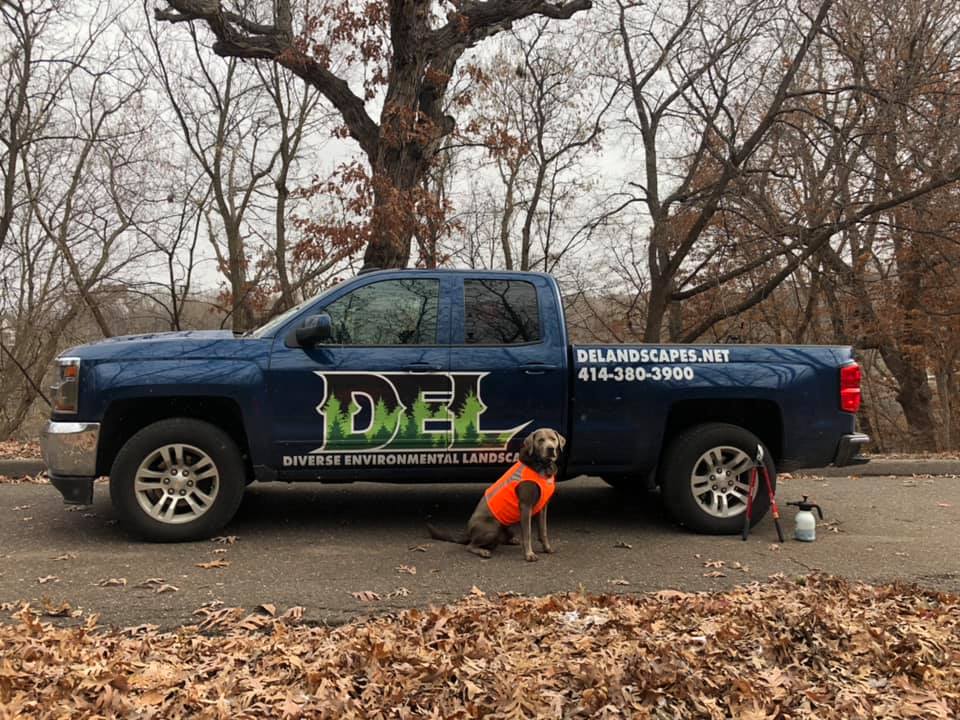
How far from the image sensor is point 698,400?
18.9 feet

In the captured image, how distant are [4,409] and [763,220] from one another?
1768cm

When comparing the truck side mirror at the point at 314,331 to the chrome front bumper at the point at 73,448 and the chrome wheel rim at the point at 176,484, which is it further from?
the chrome front bumper at the point at 73,448

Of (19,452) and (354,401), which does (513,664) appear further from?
(19,452)

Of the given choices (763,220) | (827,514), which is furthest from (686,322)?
(827,514)

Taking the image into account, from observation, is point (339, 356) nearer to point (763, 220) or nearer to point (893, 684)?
point (893, 684)

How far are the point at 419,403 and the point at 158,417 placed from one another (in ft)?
6.39

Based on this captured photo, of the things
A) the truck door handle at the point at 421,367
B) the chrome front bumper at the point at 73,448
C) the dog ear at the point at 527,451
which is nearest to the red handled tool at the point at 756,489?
the dog ear at the point at 527,451

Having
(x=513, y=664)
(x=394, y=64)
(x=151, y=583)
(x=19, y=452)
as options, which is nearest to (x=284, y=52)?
(x=394, y=64)

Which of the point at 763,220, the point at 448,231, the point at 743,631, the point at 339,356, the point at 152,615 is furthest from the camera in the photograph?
the point at 763,220

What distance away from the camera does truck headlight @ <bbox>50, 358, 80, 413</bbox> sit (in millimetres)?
5184

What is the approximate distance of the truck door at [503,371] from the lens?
5430 mm

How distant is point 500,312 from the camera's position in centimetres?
570

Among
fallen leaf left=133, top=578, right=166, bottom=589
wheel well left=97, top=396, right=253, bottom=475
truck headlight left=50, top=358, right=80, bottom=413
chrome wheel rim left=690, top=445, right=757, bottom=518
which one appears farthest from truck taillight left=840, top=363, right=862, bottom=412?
truck headlight left=50, top=358, right=80, bottom=413

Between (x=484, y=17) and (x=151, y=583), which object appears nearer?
(x=151, y=583)
